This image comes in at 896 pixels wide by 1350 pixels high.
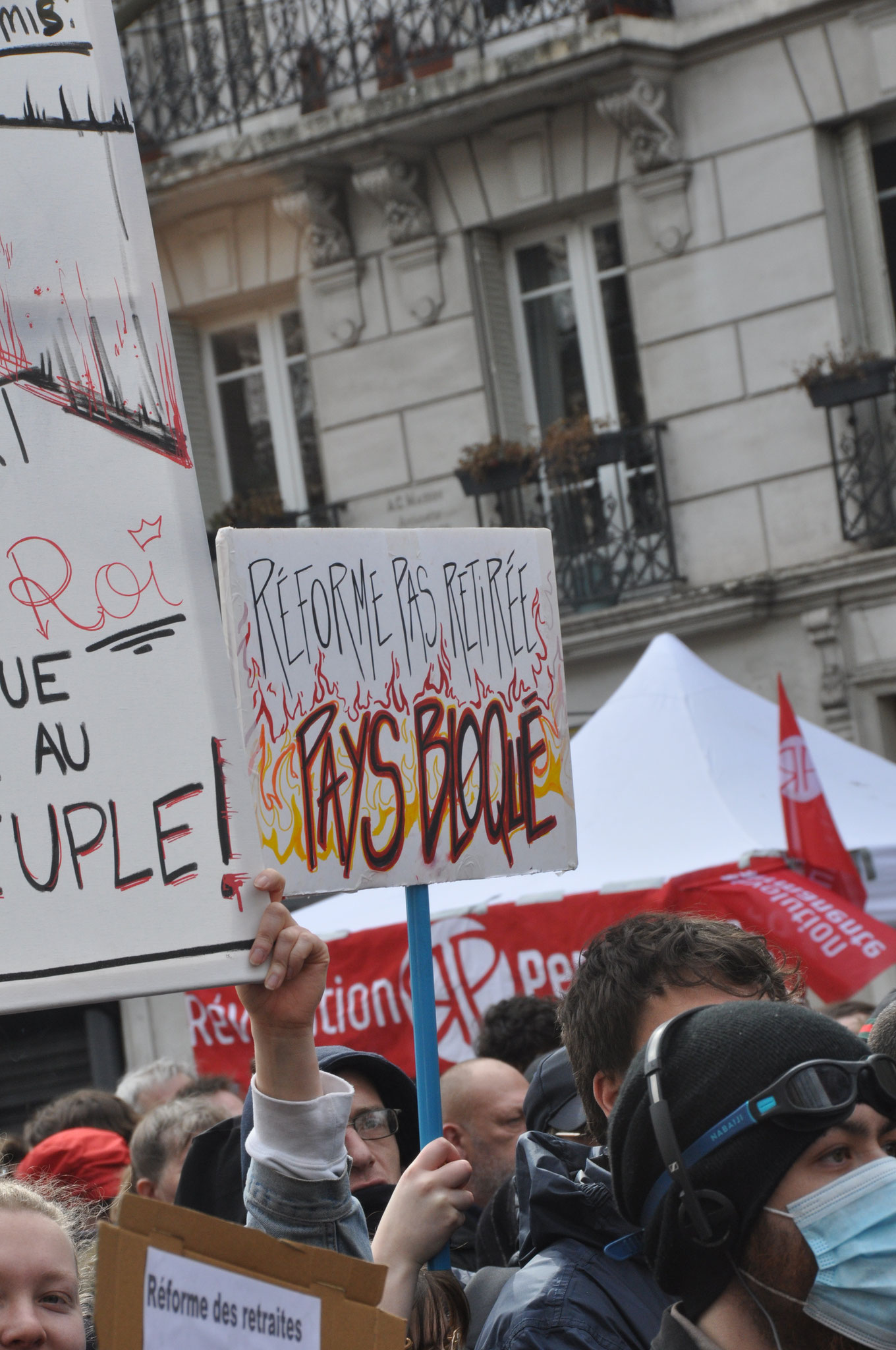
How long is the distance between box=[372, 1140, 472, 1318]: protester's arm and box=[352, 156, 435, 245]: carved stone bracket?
10613mm

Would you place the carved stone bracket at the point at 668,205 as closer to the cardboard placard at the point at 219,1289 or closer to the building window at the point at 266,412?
the building window at the point at 266,412

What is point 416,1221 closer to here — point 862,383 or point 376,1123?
point 376,1123

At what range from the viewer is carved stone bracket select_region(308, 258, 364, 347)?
41.2 feet

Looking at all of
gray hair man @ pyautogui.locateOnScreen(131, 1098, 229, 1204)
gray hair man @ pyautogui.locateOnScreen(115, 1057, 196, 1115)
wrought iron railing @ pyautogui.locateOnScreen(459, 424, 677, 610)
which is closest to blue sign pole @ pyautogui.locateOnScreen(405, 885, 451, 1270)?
gray hair man @ pyautogui.locateOnScreen(131, 1098, 229, 1204)

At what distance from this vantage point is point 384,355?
41.0 ft

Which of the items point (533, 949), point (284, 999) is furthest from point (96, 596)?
point (533, 949)

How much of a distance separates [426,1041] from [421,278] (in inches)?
402

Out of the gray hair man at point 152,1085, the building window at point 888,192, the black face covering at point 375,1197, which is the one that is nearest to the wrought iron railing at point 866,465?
the building window at point 888,192

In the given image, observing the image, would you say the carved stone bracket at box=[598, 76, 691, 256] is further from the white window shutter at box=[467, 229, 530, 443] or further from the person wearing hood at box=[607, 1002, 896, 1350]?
the person wearing hood at box=[607, 1002, 896, 1350]

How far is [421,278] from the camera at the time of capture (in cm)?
1234

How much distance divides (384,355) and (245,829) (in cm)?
1070

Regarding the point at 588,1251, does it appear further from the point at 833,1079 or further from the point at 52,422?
the point at 52,422

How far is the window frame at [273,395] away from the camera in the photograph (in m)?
13.0

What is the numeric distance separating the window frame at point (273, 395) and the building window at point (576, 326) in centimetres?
172
